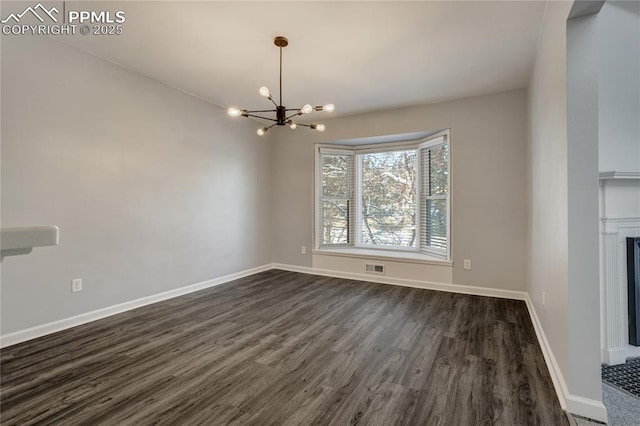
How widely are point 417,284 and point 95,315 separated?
3930mm

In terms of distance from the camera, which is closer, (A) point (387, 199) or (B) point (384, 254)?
(B) point (384, 254)

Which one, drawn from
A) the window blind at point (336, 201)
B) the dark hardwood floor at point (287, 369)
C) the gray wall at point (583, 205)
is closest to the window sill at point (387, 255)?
the window blind at point (336, 201)

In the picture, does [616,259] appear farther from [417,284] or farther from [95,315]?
[95,315]

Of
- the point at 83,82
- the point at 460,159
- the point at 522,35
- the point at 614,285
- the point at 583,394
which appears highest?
the point at 522,35

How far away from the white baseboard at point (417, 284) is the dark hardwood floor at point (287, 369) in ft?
1.15

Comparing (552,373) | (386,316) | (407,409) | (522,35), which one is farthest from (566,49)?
(386,316)

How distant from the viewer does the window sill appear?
413 centimetres

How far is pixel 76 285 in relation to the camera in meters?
2.82

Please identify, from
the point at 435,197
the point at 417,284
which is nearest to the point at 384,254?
the point at 417,284

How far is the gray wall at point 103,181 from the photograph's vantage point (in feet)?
8.10

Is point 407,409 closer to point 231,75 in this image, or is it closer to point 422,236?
point 422,236

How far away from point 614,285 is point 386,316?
1.89 meters

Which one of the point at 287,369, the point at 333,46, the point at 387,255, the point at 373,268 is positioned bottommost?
the point at 287,369

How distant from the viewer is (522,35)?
2504 mm
